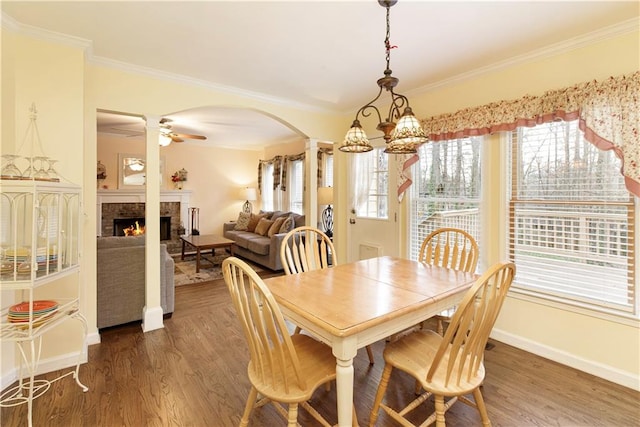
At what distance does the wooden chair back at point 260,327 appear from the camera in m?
1.30

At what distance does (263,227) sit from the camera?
19.5 ft

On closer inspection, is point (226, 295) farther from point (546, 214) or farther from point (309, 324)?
point (546, 214)

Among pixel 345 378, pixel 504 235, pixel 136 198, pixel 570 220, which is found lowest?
pixel 345 378

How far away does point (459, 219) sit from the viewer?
309 cm

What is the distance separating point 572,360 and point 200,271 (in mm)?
4751

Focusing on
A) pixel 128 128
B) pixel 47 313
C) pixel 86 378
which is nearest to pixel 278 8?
pixel 47 313

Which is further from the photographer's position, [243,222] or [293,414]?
[243,222]

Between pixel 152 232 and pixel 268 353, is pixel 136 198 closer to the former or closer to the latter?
pixel 152 232

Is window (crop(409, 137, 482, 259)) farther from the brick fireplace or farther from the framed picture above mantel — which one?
the framed picture above mantel

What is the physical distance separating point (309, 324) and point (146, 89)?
107 inches

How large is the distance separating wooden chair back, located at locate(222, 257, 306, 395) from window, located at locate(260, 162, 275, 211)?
19.7 feet

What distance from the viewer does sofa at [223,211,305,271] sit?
5.03 m

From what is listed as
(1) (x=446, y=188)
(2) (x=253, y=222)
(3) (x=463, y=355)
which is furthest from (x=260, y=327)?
(2) (x=253, y=222)

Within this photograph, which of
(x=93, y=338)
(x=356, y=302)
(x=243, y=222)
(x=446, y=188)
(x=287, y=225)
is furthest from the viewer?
(x=243, y=222)
